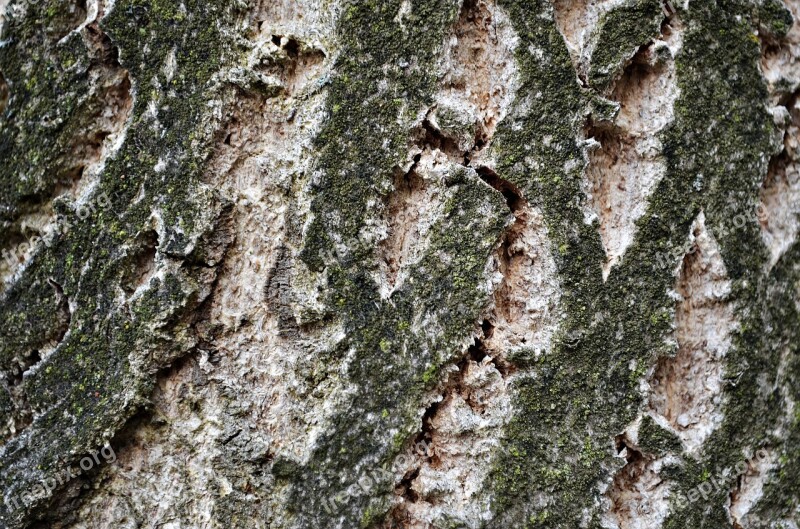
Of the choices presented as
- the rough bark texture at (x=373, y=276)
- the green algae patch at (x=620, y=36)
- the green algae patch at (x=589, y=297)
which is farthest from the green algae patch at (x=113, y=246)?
the green algae patch at (x=620, y=36)

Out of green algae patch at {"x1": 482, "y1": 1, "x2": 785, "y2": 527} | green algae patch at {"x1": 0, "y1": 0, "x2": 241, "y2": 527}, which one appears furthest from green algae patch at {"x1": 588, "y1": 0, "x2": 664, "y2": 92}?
green algae patch at {"x1": 0, "y1": 0, "x2": 241, "y2": 527}

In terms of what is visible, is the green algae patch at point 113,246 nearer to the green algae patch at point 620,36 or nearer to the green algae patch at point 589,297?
the green algae patch at point 589,297

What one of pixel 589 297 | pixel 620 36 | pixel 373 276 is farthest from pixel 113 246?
pixel 620 36

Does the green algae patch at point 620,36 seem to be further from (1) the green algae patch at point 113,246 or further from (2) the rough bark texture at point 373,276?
(1) the green algae patch at point 113,246

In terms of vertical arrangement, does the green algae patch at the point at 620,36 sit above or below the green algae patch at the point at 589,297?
above

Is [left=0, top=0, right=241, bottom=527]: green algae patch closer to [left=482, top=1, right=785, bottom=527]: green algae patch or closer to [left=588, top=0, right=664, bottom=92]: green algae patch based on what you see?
[left=482, top=1, right=785, bottom=527]: green algae patch

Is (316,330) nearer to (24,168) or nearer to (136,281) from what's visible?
(136,281)

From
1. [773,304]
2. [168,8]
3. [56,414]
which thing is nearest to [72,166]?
[168,8]

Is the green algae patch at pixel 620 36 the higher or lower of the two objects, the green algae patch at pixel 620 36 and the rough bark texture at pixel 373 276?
the higher

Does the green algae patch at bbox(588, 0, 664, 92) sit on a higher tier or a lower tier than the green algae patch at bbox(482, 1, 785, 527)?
higher

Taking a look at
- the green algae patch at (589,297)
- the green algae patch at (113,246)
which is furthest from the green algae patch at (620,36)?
the green algae patch at (113,246)
